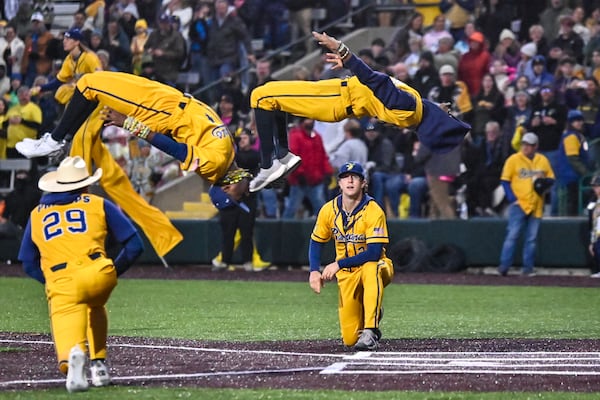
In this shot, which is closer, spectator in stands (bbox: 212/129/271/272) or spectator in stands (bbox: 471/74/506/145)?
spectator in stands (bbox: 212/129/271/272)

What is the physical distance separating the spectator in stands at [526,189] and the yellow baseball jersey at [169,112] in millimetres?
9214

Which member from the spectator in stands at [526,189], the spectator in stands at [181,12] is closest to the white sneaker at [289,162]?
the spectator in stands at [526,189]

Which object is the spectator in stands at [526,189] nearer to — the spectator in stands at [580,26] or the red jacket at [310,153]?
the spectator in stands at [580,26]

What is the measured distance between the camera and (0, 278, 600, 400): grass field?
8.48 meters

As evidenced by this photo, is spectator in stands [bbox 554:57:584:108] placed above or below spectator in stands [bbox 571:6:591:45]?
below

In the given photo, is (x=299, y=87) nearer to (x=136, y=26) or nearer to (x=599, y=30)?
(x=599, y=30)

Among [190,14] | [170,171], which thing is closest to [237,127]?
[170,171]

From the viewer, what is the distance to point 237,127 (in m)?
22.7

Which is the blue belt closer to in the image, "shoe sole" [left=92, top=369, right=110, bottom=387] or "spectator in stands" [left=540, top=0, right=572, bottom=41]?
"shoe sole" [left=92, top=369, right=110, bottom=387]

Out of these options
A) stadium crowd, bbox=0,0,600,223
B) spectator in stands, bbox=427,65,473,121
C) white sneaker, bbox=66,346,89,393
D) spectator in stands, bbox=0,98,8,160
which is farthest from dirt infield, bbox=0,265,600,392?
spectator in stands, bbox=0,98,8,160

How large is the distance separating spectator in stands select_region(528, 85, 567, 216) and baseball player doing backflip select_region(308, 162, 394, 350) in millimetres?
10008

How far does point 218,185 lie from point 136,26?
45.8ft

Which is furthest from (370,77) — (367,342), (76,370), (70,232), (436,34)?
(436,34)

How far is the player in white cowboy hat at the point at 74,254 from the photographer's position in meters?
8.51
